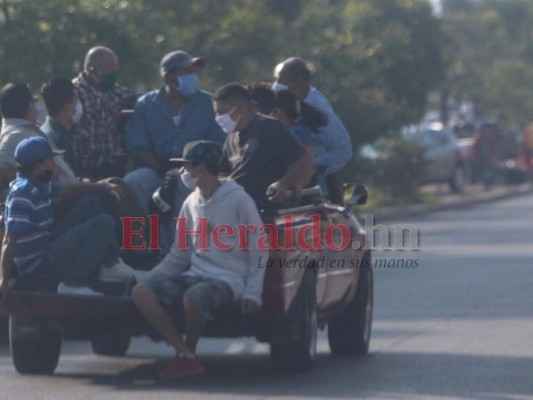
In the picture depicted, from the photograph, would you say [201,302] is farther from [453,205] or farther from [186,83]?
[453,205]

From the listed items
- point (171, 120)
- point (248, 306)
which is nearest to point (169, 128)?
point (171, 120)

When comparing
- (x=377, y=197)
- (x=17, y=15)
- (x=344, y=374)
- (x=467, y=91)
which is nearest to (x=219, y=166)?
(x=344, y=374)

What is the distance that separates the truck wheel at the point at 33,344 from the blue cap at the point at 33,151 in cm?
99

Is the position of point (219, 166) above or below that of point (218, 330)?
above

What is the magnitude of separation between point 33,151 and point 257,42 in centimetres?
1675

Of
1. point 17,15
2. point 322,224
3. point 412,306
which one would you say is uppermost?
point 17,15

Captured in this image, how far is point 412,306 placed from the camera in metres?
13.4

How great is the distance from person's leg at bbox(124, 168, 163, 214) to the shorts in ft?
3.90

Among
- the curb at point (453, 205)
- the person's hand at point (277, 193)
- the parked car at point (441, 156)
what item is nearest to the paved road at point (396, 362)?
the person's hand at point (277, 193)

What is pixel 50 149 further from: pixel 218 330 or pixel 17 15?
pixel 17 15

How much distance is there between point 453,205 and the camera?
A: 1262 inches

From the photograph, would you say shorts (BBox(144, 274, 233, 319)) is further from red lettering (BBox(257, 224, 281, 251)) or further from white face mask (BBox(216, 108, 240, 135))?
white face mask (BBox(216, 108, 240, 135))

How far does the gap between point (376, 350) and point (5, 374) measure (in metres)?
2.79

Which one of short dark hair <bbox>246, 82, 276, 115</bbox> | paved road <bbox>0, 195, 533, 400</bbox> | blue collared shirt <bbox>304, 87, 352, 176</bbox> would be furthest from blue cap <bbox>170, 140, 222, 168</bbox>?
blue collared shirt <bbox>304, 87, 352, 176</bbox>
